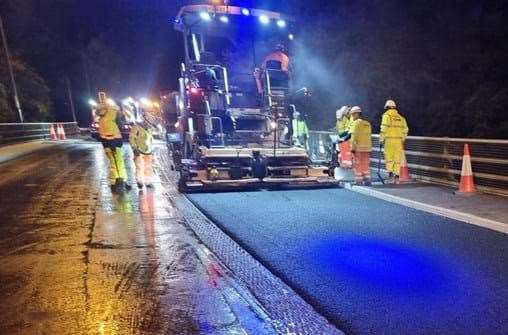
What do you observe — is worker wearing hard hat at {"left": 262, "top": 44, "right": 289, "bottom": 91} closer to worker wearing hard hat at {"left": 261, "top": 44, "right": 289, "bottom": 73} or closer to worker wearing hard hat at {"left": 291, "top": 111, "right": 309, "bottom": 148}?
worker wearing hard hat at {"left": 261, "top": 44, "right": 289, "bottom": 73}

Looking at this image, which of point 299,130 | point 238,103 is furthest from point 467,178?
point 238,103

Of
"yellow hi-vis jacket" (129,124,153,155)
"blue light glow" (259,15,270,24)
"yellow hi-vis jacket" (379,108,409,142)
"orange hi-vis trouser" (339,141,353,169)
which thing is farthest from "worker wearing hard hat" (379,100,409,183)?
"yellow hi-vis jacket" (129,124,153,155)

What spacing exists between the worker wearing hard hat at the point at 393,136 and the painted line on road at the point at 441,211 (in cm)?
99

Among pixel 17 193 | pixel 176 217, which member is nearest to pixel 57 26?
pixel 17 193

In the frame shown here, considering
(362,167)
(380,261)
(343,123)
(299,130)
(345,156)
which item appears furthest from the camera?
(345,156)

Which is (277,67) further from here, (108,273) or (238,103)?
(108,273)

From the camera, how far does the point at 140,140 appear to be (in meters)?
11.2

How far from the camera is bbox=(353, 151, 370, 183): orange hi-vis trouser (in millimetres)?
10359

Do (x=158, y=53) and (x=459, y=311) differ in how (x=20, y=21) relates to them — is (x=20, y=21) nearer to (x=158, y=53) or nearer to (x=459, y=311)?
(x=158, y=53)

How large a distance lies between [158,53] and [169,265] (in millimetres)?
9448

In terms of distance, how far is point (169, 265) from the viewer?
5438mm

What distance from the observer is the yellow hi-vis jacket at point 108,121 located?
10.6 meters

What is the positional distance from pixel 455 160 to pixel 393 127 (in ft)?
4.37

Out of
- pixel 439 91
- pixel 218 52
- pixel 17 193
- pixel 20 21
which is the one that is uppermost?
pixel 20 21
